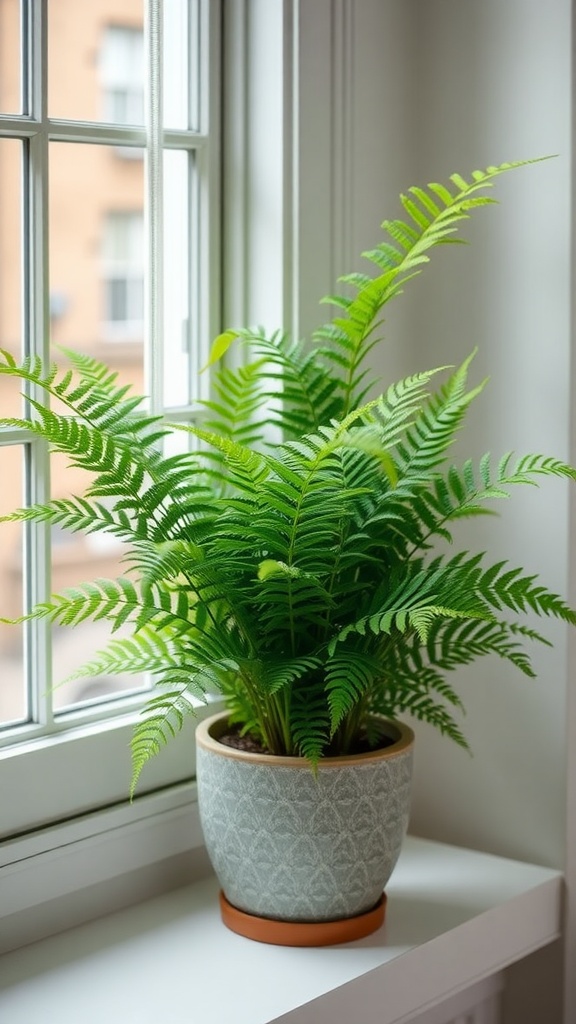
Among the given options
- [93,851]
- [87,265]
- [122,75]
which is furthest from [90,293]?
[93,851]

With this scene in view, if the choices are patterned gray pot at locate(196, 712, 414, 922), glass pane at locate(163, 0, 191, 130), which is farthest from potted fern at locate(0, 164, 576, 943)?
glass pane at locate(163, 0, 191, 130)

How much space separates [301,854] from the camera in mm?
1310

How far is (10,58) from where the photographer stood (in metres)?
1.36

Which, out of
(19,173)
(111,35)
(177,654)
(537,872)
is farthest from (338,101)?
(537,872)

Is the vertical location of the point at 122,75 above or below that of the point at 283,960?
above

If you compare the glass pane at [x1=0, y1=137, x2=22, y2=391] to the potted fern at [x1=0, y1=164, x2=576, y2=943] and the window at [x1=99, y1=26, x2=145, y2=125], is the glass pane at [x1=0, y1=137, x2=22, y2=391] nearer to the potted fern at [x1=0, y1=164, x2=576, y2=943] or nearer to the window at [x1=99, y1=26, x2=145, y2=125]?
the potted fern at [x1=0, y1=164, x2=576, y2=943]

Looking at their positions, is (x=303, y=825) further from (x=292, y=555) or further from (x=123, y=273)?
(x=123, y=273)

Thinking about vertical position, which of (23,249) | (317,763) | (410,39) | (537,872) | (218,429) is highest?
(410,39)

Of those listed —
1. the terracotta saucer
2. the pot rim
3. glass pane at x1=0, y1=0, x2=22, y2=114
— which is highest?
glass pane at x1=0, y1=0, x2=22, y2=114

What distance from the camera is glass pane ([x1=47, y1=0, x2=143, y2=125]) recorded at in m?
1.40

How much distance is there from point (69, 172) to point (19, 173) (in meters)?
0.07

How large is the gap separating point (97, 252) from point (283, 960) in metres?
0.83

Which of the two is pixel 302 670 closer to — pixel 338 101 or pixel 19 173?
pixel 19 173

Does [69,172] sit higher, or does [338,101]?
[338,101]
